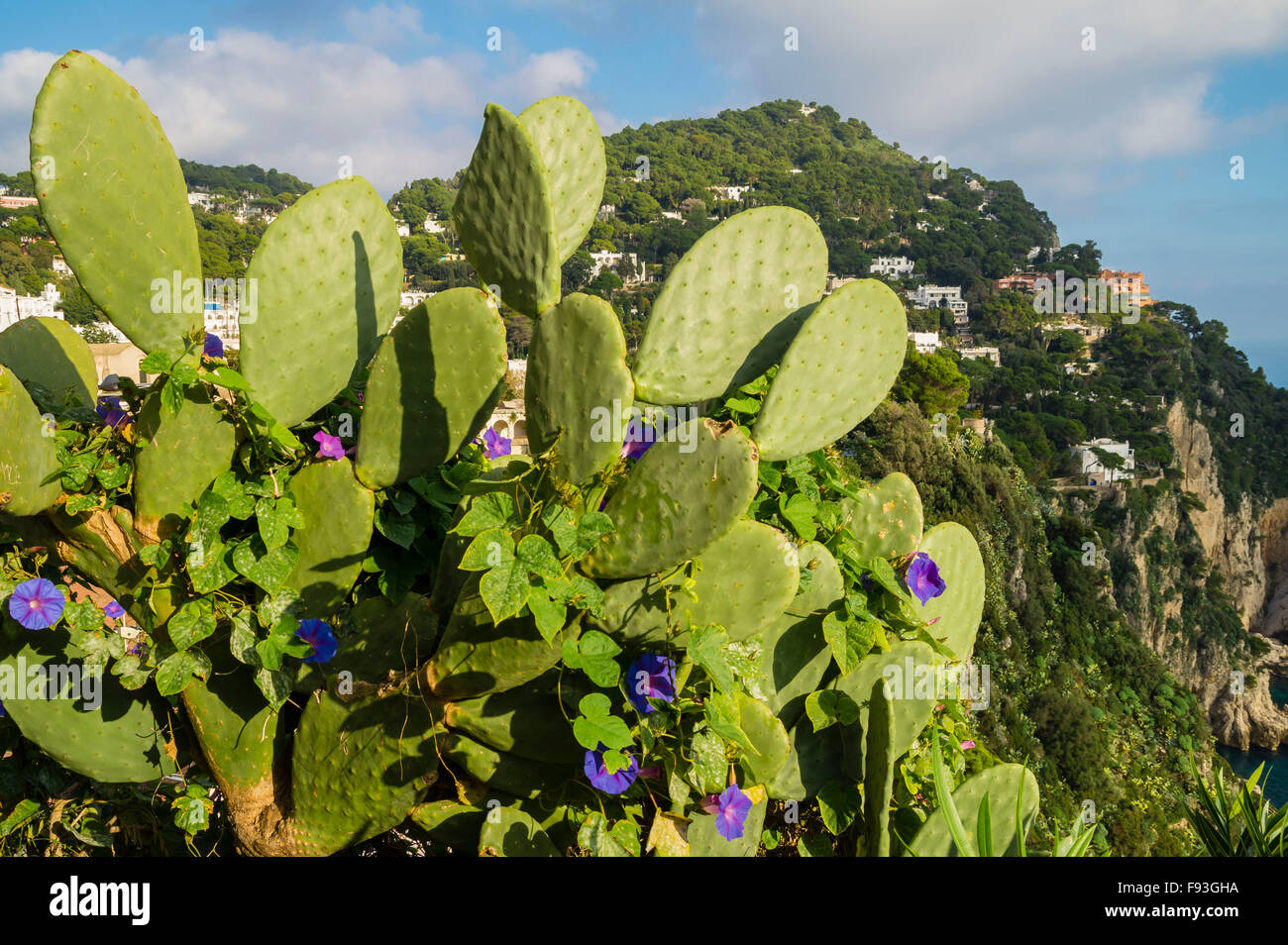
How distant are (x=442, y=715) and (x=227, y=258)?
87.6 feet

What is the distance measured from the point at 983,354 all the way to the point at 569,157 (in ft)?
141

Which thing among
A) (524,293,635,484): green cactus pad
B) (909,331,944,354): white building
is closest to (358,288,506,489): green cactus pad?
(524,293,635,484): green cactus pad

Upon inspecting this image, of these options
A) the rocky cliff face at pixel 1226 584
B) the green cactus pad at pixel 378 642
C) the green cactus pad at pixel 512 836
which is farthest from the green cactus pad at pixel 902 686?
the rocky cliff face at pixel 1226 584

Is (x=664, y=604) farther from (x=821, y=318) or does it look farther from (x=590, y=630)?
(x=821, y=318)

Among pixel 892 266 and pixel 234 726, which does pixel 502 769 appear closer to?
pixel 234 726

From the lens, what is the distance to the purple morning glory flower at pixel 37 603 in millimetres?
1255

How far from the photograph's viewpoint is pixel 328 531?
1.35 m

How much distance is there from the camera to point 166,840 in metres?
1.59

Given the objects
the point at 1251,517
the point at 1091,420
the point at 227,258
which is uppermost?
the point at 227,258

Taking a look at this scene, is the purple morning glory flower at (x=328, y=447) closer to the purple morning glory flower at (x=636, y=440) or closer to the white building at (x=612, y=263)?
the purple morning glory flower at (x=636, y=440)

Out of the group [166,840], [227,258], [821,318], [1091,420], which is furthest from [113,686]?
[1091,420]
